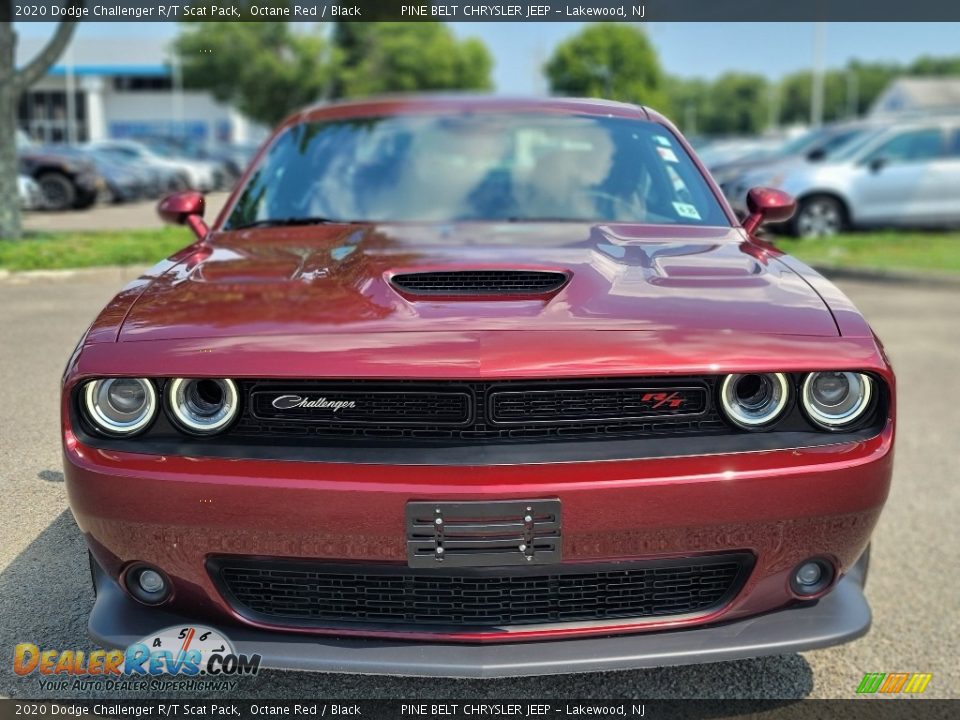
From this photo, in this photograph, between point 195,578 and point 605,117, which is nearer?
point 195,578

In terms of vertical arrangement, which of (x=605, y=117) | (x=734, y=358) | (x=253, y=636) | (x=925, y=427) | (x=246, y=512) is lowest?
(x=925, y=427)

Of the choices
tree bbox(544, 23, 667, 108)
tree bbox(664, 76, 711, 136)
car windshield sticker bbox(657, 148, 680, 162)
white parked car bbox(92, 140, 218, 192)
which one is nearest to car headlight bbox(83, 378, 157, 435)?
car windshield sticker bbox(657, 148, 680, 162)

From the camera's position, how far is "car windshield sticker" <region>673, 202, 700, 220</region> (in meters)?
3.37

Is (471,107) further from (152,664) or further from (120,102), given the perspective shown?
(120,102)

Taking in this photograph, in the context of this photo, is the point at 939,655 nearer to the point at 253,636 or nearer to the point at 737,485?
the point at 737,485

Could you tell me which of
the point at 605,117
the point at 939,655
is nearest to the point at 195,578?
the point at 939,655

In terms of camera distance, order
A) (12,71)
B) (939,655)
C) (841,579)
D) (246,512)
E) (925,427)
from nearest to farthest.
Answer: (246,512), (841,579), (939,655), (925,427), (12,71)

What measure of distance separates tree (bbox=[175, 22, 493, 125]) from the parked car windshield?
31749 millimetres

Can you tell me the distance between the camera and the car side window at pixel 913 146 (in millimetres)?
13156

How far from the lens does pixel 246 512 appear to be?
2.06 metres

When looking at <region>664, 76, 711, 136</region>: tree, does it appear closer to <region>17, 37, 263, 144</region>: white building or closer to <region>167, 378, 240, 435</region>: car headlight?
<region>17, 37, 263, 144</region>: white building

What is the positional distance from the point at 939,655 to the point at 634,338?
1.57m

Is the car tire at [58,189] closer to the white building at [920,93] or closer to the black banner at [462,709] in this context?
the black banner at [462,709]

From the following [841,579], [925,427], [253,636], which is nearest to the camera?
[253,636]
